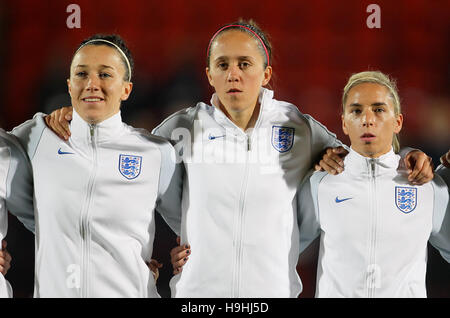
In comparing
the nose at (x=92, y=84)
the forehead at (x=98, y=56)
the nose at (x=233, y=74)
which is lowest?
the nose at (x=92, y=84)

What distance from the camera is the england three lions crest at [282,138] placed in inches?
104

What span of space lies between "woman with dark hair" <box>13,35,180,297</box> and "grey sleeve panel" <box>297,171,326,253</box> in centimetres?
67

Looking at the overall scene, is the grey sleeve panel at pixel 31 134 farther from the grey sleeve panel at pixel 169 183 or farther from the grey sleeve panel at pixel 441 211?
the grey sleeve panel at pixel 441 211

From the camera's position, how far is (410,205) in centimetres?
258

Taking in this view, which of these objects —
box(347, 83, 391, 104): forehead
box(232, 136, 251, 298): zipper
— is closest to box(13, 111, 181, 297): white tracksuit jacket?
box(232, 136, 251, 298): zipper

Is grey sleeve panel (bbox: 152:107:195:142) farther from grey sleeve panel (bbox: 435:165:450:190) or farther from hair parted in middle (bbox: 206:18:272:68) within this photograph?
grey sleeve panel (bbox: 435:165:450:190)

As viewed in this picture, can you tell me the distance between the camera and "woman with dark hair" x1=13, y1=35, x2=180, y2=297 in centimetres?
247

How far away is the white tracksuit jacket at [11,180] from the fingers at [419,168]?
172 centimetres

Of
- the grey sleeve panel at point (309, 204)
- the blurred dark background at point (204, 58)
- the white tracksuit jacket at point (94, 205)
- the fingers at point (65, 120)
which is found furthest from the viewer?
the blurred dark background at point (204, 58)

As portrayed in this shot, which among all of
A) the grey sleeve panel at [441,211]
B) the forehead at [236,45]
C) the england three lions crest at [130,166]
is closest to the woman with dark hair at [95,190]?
the england three lions crest at [130,166]

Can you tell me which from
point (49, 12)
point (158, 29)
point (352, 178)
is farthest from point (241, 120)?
point (49, 12)

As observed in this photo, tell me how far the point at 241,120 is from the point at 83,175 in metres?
0.76

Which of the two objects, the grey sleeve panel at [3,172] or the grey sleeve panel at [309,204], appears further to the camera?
the grey sleeve panel at [309,204]

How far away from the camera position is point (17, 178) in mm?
2547
